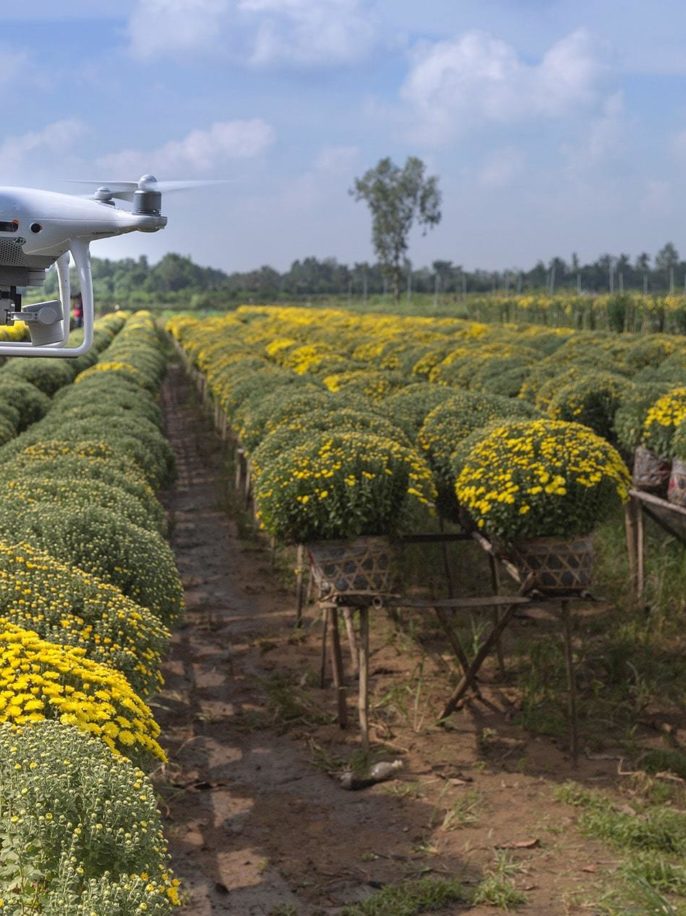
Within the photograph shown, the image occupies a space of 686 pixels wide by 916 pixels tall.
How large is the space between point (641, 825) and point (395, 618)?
4709 millimetres

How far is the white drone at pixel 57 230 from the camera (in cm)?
467

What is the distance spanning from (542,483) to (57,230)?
4.30 meters

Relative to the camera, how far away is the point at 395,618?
443 inches

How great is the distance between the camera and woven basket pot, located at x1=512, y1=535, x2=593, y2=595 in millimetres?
7922

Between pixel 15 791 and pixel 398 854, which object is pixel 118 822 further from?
pixel 398 854

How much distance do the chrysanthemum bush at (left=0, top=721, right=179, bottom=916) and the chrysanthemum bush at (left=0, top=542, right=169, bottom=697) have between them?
1.80m

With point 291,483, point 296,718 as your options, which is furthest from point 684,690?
point 291,483

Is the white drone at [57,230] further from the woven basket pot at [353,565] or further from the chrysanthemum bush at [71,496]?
the woven basket pot at [353,565]

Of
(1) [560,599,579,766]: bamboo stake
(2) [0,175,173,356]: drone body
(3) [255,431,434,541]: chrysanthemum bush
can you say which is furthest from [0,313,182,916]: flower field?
(1) [560,599,579,766]: bamboo stake

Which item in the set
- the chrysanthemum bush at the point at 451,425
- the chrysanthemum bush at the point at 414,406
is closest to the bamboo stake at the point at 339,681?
the chrysanthemum bush at the point at 451,425

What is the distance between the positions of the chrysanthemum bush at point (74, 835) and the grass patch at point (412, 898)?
9.29ft

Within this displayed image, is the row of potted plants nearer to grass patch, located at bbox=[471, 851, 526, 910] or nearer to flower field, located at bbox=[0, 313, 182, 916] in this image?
flower field, located at bbox=[0, 313, 182, 916]

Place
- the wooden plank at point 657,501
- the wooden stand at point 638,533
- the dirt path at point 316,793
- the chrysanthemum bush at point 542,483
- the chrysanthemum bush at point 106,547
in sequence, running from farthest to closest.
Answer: the wooden stand at point 638,533 < the wooden plank at point 657,501 < the chrysanthemum bush at point 542,483 < the chrysanthemum bush at point 106,547 < the dirt path at point 316,793

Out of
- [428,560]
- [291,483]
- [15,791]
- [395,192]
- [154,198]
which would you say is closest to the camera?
[15,791]
